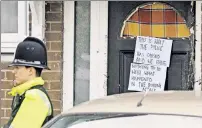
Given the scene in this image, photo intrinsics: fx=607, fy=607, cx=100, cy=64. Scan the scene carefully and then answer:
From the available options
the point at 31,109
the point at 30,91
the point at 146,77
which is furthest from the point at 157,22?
the point at 31,109

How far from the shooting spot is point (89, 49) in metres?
7.48

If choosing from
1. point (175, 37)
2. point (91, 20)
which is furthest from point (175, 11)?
point (91, 20)

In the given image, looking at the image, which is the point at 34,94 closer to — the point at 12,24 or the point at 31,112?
the point at 31,112

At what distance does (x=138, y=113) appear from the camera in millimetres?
3562

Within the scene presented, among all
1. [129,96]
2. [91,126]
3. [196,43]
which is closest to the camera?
[91,126]

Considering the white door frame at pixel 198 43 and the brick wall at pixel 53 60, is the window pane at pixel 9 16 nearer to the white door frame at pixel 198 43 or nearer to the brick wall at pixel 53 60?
the brick wall at pixel 53 60

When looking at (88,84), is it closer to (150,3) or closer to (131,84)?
(131,84)

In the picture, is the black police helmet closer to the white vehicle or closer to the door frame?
the white vehicle

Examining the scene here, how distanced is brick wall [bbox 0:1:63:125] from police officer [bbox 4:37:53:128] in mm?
2645

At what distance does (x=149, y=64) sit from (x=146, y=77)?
164 millimetres

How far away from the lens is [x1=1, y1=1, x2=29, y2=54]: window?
285 inches

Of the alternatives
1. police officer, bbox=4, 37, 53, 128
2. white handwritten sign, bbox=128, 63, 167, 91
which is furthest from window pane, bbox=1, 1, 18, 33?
police officer, bbox=4, 37, 53, 128

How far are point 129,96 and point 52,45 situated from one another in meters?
3.23

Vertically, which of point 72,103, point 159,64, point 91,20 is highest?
point 91,20
